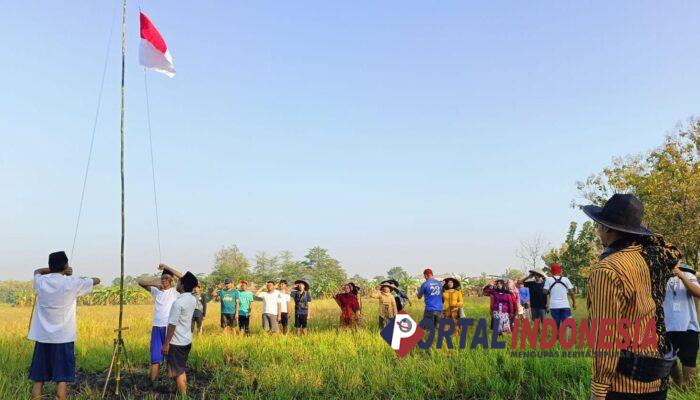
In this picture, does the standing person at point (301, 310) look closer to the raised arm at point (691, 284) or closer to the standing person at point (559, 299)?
the standing person at point (559, 299)

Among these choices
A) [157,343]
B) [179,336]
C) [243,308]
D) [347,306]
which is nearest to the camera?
[179,336]

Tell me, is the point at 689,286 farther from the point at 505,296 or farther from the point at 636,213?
the point at 505,296

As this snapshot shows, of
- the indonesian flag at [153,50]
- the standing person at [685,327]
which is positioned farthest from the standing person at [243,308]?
the standing person at [685,327]

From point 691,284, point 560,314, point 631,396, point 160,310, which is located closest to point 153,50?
point 160,310

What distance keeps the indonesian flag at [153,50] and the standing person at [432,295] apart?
696 centimetres

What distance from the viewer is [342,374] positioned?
22.1 feet

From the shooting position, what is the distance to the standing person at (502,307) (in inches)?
426

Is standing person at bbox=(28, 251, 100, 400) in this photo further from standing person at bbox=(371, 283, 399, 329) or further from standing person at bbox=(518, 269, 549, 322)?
standing person at bbox=(518, 269, 549, 322)

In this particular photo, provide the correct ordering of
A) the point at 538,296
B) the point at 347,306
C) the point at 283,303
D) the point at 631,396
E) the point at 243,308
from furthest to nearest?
the point at 283,303
the point at 243,308
the point at 347,306
the point at 538,296
the point at 631,396

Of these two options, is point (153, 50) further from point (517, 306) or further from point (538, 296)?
point (538, 296)

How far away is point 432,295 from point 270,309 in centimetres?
433

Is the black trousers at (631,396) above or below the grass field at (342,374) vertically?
above

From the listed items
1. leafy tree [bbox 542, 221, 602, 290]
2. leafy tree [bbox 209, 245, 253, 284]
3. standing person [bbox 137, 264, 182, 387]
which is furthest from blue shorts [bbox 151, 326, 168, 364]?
leafy tree [bbox 209, 245, 253, 284]

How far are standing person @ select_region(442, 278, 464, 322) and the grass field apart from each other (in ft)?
10.4
